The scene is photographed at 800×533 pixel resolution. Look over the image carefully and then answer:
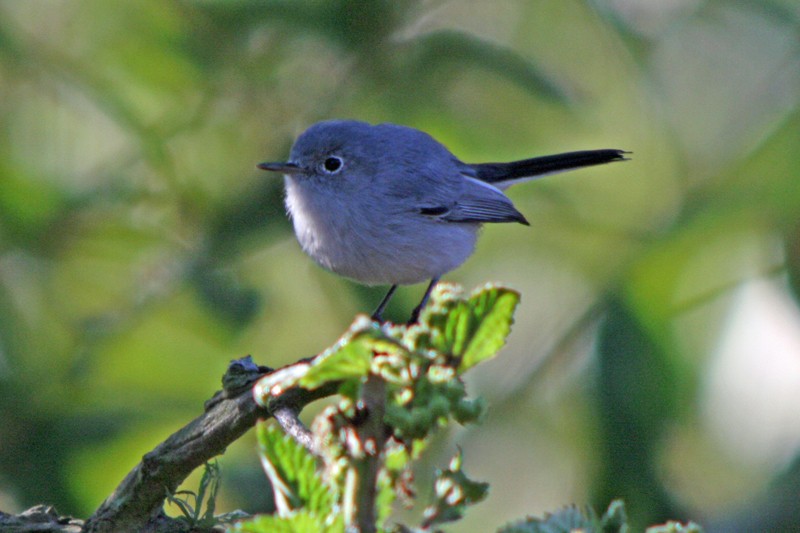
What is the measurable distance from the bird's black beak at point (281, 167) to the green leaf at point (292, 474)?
157 cm

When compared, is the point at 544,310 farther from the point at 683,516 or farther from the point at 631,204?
the point at 683,516

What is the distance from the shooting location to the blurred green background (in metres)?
1.64

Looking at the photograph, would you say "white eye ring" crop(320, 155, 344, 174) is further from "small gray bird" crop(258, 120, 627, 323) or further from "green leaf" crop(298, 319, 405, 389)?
"green leaf" crop(298, 319, 405, 389)

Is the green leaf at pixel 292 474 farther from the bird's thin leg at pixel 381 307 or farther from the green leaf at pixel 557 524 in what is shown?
the bird's thin leg at pixel 381 307

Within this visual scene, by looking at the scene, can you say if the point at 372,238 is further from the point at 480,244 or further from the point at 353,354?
the point at 353,354

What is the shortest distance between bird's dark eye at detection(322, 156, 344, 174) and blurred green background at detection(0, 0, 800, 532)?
0.16m

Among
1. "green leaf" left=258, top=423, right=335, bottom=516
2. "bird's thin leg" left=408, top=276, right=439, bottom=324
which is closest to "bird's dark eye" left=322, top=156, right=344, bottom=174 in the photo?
"bird's thin leg" left=408, top=276, right=439, bottom=324

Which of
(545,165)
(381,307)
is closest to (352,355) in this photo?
(381,307)

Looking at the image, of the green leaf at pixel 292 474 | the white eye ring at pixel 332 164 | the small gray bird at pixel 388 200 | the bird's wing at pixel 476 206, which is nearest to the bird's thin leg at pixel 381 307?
the small gray bird at pixel 388 200

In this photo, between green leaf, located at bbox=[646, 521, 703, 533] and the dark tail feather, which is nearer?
green leaf, located at bbox=[646, 521, 703, 533]

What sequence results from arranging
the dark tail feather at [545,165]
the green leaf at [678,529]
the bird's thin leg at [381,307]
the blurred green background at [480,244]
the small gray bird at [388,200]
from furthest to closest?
1. the small gray bird at [388,200]
2. the dark tail feather at [545,165]
3. the bird's thin leg at [381,307]
4. the blurred green background at [480,244]
5. the green leaf at [678,529]

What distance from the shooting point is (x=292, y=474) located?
0.47m

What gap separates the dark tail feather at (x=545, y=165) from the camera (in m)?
2.14

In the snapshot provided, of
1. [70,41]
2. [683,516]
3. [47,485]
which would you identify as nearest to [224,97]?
[70,41]
